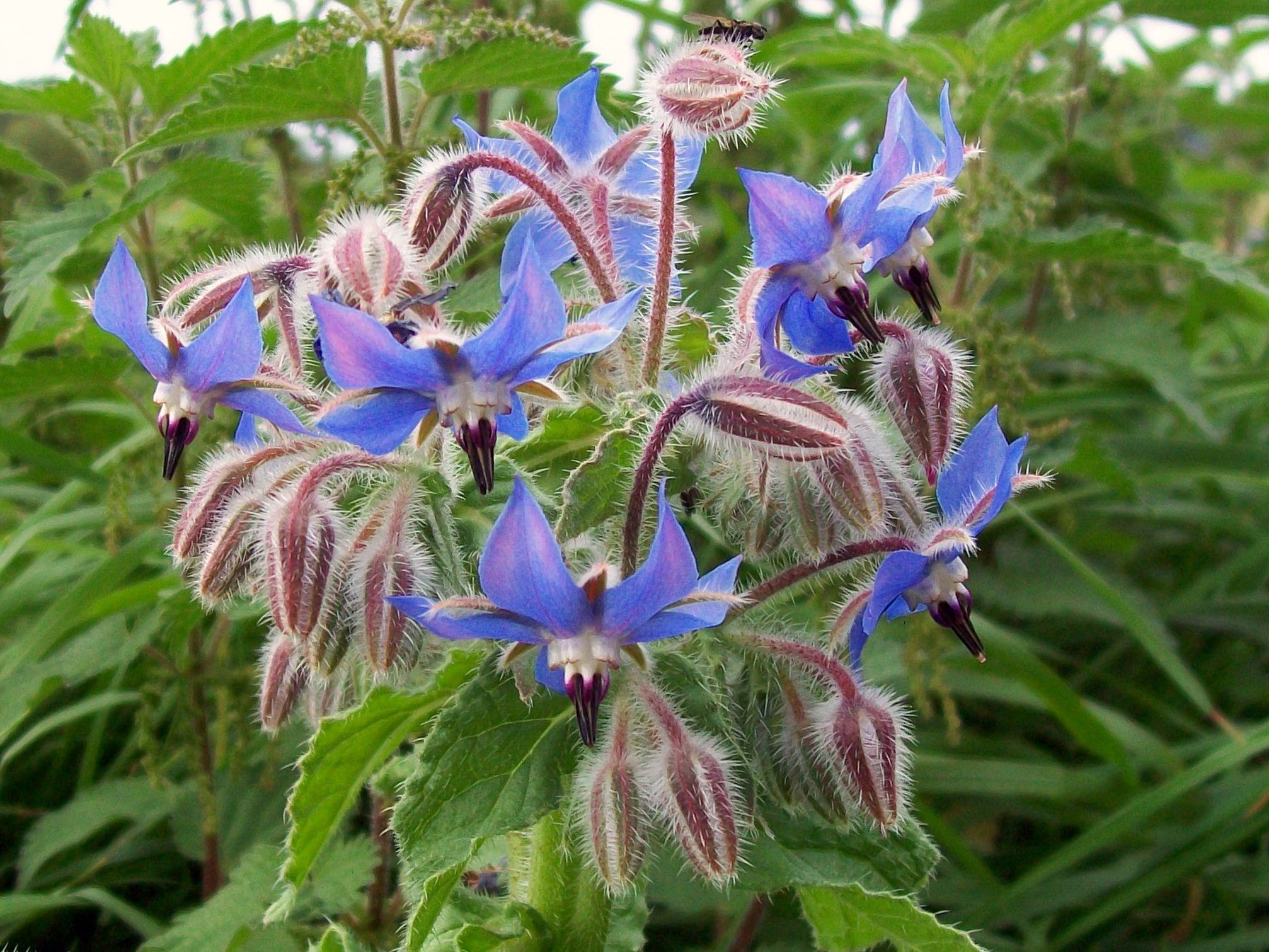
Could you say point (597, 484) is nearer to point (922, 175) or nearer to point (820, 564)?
point (820, 564)

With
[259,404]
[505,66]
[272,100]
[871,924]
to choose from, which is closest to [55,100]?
[272,100]

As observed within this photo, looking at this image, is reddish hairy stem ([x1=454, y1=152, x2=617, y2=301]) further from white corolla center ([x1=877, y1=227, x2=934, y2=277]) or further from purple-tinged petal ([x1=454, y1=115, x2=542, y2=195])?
white corolla center ([x1=877, y1=227, x2=934, y2=277])

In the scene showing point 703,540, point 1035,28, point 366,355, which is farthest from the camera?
point 703,540

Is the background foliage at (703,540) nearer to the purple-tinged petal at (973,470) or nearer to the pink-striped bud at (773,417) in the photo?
the pink-striped bud at (773,417)

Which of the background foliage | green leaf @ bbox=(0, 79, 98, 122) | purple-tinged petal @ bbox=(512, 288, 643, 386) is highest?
green leaf @ bbox=(0, 79, 98, 122)

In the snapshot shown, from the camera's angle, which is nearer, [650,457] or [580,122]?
[650,457]

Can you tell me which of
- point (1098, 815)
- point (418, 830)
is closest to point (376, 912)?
point (418, 830)

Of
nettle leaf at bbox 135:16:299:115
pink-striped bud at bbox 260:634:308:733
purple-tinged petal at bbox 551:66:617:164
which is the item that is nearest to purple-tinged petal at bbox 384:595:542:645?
pink-striped bud at bbox 260:634:308:733
